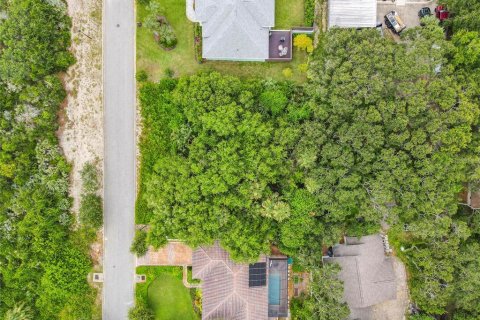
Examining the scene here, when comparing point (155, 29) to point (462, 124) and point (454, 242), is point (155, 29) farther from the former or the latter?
point (454, 242)

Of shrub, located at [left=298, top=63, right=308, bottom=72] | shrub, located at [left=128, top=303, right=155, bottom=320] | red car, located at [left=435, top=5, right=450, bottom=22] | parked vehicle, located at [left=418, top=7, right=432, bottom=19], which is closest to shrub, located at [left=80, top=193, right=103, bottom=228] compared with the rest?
shrub, located at [left=128, top=303, right=155, bottom=320]

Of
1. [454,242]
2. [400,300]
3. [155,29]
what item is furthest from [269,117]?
[400,300]

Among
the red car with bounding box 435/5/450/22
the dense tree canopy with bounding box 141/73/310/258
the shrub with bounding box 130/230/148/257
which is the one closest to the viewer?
the dense tree canopy with bounding box 141/73/310/258

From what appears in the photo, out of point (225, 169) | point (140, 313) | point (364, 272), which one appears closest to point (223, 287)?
point (140, 313)

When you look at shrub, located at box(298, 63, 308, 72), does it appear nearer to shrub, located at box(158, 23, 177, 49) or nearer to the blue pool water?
shrub, located at box(158, 23, 177, 49)

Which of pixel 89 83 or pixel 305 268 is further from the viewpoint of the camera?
pixel 89 83
